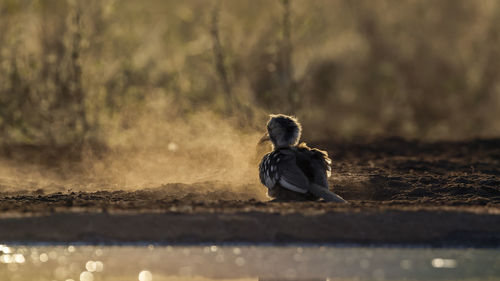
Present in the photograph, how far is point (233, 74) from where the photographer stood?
18.0 m

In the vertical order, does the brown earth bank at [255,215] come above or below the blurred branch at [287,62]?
below

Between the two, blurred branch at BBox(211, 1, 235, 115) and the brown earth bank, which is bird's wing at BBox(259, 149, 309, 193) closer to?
the brown earth bank

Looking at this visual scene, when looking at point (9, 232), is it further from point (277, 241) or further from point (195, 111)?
point (195, 111)

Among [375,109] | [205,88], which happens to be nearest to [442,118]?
[375,109]

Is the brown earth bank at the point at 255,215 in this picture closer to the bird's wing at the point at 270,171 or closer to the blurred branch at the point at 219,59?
the bird's wing at the point at 270,171

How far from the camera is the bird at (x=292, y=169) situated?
402 inches

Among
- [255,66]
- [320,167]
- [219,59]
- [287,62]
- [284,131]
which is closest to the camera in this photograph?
[320,167]

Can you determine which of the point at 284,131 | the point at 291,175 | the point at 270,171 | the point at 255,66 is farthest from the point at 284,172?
the point at 255,66

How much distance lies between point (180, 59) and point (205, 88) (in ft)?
2.15

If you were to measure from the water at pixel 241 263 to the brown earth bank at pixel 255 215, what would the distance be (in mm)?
220

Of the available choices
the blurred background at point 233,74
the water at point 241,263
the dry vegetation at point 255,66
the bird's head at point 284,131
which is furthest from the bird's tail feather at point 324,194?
the dry vegetation at point 255,66

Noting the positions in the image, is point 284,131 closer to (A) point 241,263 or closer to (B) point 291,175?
(B) point 291,175

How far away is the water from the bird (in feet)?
5.39

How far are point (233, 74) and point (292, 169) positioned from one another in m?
7.95
